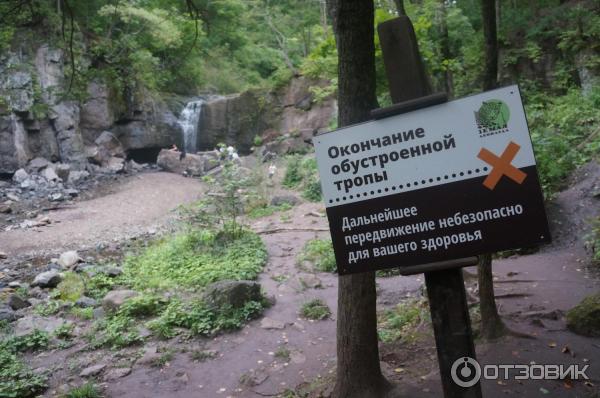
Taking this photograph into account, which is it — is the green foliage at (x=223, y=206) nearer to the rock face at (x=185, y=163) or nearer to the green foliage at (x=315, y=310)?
the green foliage at (x=315, y=310)

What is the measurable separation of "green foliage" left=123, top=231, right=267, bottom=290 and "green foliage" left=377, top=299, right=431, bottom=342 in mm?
3377

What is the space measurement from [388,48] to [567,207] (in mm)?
7427

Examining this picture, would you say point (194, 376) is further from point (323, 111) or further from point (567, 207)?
point (323, 111)

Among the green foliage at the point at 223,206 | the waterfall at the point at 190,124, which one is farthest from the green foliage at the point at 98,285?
the waterfall at the point at 190,124

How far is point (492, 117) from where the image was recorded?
83.4 inches

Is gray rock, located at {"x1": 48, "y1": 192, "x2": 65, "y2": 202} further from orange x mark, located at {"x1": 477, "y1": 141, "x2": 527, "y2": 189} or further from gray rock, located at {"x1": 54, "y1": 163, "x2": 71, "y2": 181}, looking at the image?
orange x mark, located at {"x1": 477, "y1": 141, "x2": 527, "y2": 189}

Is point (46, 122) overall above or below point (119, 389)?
above

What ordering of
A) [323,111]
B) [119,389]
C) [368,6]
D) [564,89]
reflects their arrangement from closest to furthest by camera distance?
1. [368,6]
2. [119,389]
3. [564,89]
4. [323,111]

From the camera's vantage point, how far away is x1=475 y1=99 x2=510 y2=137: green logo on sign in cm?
210

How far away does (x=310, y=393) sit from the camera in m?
4.74

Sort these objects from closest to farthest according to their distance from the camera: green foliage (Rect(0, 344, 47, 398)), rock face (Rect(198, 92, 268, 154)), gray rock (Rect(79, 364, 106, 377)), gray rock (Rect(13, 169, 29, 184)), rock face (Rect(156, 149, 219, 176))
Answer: green foliage (Rect(0, 344, 47, 398))
gray rock (Rect(79, 364, 106, 377))
gray rock (Rect(13, 169, 29, 184))
rock face (Rect(156, 149, 219, 176))
rock face (Rect(198, 92, 268, 154))

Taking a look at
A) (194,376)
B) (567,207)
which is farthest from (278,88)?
(194,376)

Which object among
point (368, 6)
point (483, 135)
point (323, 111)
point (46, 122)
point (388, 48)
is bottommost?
point (483, 135)

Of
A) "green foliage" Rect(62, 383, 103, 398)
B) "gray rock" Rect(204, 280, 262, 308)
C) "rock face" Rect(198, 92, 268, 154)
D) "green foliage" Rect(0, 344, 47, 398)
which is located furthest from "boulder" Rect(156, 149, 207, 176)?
"green foliage" Rect(62, 383, 103, 398)
